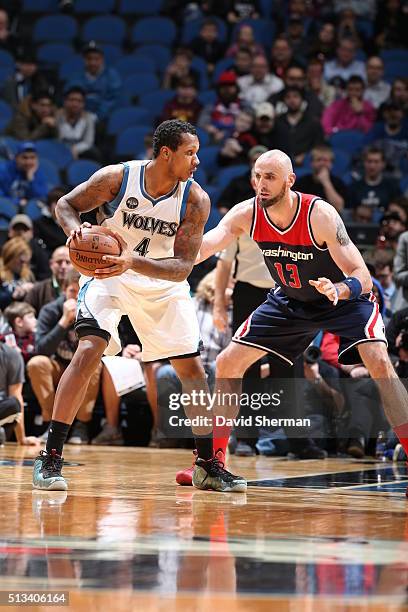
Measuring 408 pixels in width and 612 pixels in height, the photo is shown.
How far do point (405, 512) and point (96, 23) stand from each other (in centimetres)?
1109

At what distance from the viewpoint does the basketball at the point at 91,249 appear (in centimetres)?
468

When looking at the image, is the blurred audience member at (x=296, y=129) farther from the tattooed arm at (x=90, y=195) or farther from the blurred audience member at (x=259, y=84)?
the tattooed arm at (x=90, y=195)

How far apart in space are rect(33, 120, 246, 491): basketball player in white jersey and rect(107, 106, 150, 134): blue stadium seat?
7.93m

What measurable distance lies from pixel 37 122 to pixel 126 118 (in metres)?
1.12

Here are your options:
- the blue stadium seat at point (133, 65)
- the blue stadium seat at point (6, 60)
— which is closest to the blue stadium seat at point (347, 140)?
the blue stadium seat at point (133, 65)

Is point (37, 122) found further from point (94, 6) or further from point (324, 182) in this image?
point (324, 182)

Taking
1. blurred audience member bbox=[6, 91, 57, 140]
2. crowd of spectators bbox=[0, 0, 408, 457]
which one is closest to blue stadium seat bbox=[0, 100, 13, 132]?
crowd of spectators bbox=[0, 0, 408, 457]

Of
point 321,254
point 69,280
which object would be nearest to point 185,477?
point 321,254

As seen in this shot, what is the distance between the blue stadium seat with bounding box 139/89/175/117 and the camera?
13.1 m

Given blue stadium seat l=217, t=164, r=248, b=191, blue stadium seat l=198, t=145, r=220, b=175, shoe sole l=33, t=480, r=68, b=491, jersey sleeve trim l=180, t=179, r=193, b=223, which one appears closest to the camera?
shoe sole l=33, t=480, r=68, b=491

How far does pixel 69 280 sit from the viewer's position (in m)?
8.86

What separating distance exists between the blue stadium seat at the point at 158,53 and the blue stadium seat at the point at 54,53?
92 centimetres

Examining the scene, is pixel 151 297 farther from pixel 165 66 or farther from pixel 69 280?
pixel 165 66

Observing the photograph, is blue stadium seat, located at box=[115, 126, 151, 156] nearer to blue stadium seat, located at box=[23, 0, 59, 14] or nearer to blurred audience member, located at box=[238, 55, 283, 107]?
blurred audience member, located at box=[238, 55, 283, 107]
